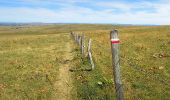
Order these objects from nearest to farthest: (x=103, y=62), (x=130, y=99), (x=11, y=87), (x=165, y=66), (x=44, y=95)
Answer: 1. (x=130, y=99)
2. (x=44, y=95)
3. (x=11, y=87)
4. (x=165, y=66)
5. (x=103, y=62)

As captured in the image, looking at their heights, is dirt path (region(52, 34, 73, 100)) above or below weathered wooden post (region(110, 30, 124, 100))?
below

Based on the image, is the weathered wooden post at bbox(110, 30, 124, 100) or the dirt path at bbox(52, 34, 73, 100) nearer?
the weathered wooden post at bbox(110, 30, 124, 100)

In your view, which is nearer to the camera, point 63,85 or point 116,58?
point 116,58

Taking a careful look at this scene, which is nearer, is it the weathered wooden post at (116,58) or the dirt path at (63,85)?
the weathered wooden post at (116,58)

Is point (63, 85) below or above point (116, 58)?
below

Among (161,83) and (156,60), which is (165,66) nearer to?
(156,60)

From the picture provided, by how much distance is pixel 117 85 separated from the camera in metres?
10.4

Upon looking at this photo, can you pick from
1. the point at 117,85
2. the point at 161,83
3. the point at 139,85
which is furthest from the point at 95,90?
the point at 117,85

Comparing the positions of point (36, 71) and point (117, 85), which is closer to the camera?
point (117, 85)

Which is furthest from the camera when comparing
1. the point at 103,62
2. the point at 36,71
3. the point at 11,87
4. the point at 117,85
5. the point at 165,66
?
the point at 103,62

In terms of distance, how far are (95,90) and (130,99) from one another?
7.41 feet

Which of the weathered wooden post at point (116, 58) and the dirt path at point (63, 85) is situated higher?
the weathered wooden post at point (116, 58)

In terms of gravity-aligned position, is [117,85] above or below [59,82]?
above

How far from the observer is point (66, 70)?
20344 millimetres
